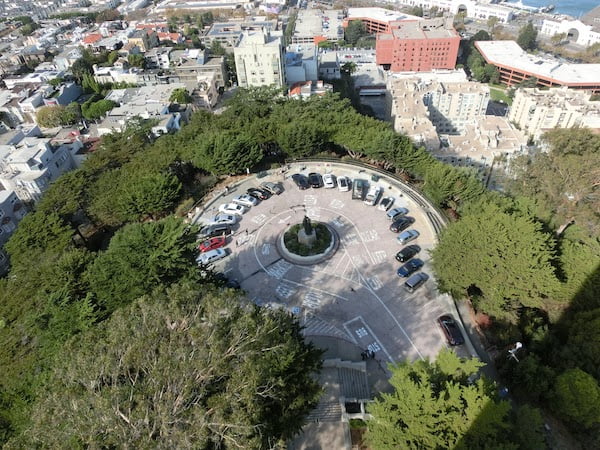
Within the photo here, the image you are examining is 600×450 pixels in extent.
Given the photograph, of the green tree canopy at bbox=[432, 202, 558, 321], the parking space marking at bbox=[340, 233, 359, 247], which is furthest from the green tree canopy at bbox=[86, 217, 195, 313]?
the green tree canopy at bbox=[432, 202, 558, 321]

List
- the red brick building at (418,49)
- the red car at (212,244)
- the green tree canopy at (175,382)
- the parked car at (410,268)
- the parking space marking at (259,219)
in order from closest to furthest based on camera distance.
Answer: the green tree canopy at (175,382)
the parked car at (410,268)
the red car at (212,244)
the parking space marking at (259,219)
the red brick building at (418,49)

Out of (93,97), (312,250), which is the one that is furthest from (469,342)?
(93,97)

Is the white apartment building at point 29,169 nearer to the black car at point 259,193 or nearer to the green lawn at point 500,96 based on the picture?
the black car at point 259,193

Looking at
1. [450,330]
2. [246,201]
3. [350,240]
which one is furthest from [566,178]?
[246,201]

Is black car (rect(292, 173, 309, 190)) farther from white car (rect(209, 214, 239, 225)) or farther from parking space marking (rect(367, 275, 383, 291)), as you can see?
parking space marking (rect(367, 275, 383, 291))

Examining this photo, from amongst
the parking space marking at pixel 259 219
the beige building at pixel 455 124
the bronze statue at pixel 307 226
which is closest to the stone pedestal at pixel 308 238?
the bronze statue at pixel 307 226

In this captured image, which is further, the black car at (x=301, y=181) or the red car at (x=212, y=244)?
the black car at (x=301, y=181)
